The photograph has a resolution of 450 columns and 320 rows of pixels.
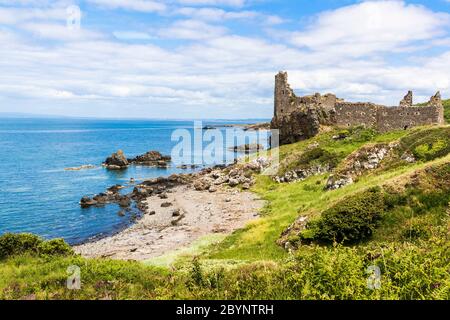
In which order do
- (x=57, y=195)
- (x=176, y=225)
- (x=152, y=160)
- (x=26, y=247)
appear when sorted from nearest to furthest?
1. (x=26, y=247)
2. (x=176, y=225)
3. (x=57, y=195)
4. (x=152, y=160)

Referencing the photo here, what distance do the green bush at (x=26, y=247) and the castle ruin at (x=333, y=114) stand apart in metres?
48.0

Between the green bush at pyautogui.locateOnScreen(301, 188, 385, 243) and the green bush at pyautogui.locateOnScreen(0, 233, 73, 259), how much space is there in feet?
44.6

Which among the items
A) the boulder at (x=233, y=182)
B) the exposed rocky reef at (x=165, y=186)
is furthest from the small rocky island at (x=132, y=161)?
the boulder at (x=233, y=182)

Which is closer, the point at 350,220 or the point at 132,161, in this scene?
the point at 350,220

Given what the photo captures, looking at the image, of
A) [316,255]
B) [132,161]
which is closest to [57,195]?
[132,161]

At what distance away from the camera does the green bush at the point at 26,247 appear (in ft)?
74.7

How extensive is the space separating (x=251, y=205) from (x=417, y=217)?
25.8 meters

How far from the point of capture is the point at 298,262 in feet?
43.5

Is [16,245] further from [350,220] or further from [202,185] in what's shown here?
[202,185]

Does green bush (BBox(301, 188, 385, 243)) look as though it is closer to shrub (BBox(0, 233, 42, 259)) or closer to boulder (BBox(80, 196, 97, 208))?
shrub (BBox(0, 233, 42, 259))

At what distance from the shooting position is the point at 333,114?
70.7 metres

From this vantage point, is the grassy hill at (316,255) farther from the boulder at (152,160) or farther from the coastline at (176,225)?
the boulder at (152,160)

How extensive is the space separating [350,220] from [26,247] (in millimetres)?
17945

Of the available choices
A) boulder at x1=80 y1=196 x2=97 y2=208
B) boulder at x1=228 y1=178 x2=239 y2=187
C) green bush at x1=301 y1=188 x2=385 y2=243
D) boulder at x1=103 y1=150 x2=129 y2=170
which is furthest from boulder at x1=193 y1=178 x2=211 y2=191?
green bush at x1=301 y1=188 x2=385 y2=243
